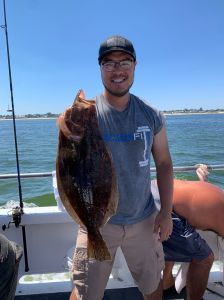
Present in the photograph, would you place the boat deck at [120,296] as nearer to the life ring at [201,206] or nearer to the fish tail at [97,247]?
the life ring at [201,206]

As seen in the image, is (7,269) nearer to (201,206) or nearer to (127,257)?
(127,257)

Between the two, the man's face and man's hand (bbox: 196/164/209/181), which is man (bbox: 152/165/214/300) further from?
the man's face

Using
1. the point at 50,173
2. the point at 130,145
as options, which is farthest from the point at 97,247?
the point at 50,173

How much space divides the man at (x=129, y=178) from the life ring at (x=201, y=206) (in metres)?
0.51

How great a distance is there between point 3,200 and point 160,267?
302 inches

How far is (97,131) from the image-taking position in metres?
2.06

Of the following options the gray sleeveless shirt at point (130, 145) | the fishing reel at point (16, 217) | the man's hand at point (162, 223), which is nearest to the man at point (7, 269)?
the gray sleeveless shirt at point (130, 145)

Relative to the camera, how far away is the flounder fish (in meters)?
1.99

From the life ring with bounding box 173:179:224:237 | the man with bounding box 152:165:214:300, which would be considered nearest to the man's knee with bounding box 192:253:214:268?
the man with bounding box 152:165:214:300

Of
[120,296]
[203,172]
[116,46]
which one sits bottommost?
[120,296]

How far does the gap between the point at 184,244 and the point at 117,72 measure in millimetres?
1635

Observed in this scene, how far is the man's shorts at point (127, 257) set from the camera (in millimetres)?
2500

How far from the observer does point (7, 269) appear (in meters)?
2.08

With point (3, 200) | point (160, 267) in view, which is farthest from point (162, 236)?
point (3, 200)
